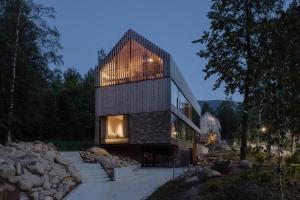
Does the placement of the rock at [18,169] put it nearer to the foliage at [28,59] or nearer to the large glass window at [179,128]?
the foliage at [28,59]

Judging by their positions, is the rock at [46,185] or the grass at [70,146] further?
the grass at [70,146]

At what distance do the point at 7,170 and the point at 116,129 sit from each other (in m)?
12.5

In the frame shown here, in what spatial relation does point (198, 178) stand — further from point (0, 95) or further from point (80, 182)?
point (0, 95)

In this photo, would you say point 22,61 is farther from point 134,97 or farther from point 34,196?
point 34,196

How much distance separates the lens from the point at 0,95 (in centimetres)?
1998

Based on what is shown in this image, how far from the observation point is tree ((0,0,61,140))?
65.4 feet

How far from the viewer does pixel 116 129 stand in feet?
76.6

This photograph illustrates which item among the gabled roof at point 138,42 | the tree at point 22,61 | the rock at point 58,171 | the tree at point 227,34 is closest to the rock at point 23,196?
the rock at point 58,171

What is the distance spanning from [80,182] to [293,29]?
10283 mm

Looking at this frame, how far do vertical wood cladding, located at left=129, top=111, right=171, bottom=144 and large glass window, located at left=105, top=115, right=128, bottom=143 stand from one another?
1.94 feet

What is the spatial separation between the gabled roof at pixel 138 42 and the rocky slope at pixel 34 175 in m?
9.89

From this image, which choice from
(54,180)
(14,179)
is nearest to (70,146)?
(54,180)

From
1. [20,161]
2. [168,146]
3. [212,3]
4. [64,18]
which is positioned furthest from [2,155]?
[64,18]

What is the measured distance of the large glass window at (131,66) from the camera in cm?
2194
